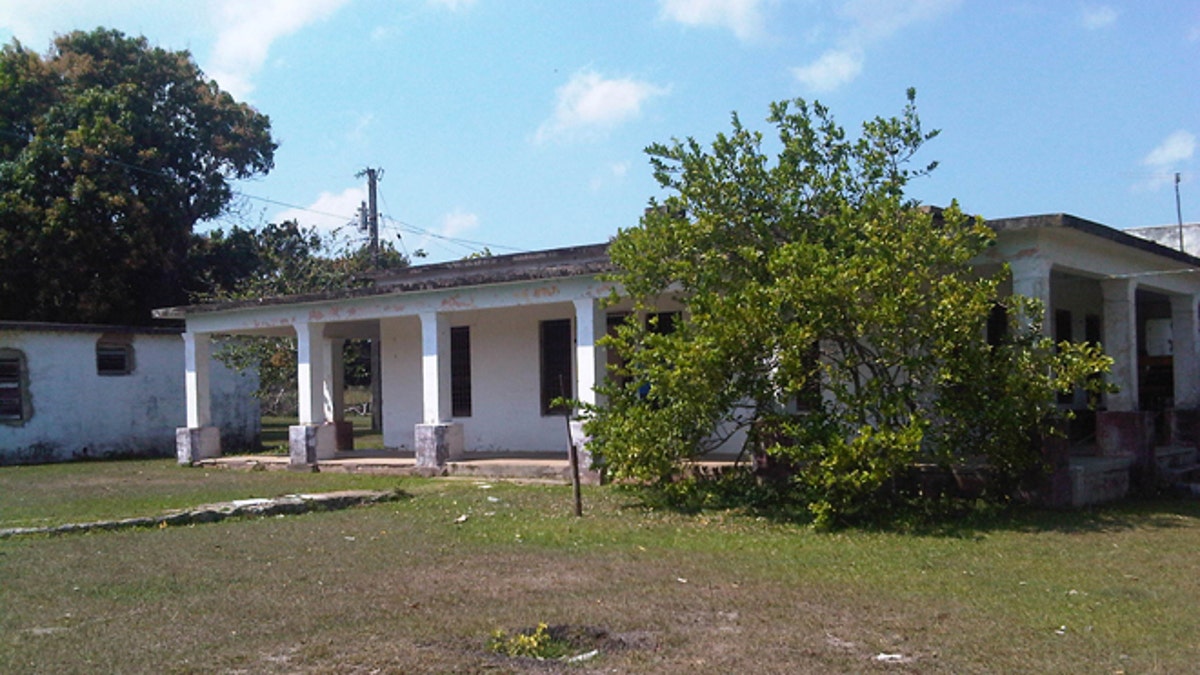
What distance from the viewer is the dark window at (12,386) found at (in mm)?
23109

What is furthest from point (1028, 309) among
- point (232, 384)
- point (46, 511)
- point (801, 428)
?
point (232, 384)

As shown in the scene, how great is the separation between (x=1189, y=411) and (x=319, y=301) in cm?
1415

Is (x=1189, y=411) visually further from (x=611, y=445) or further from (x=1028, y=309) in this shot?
(x=611, y=445)

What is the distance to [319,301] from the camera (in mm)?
18922

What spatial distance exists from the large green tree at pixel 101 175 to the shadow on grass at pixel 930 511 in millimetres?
21172

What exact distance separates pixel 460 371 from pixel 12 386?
10.6 meters

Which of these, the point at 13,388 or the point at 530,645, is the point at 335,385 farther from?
the point at 530,645

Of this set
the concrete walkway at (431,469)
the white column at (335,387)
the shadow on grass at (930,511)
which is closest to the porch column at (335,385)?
the white column at (335,387)

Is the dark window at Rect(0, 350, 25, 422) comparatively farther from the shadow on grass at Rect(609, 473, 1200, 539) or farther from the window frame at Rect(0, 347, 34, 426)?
the shadow on grass at Rect(609, 473, 1200, 539)

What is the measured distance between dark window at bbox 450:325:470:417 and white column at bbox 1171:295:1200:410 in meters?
12.0

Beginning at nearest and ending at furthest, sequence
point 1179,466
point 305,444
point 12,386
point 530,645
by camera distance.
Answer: point 530,645 < point 1179,466 < point 305,444 < point 12,386

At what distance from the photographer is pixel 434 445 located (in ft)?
56.6

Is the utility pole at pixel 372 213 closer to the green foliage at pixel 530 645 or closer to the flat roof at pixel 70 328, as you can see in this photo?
the flat roof at pixel 70 328

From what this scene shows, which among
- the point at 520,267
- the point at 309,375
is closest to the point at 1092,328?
the point at 520,267
